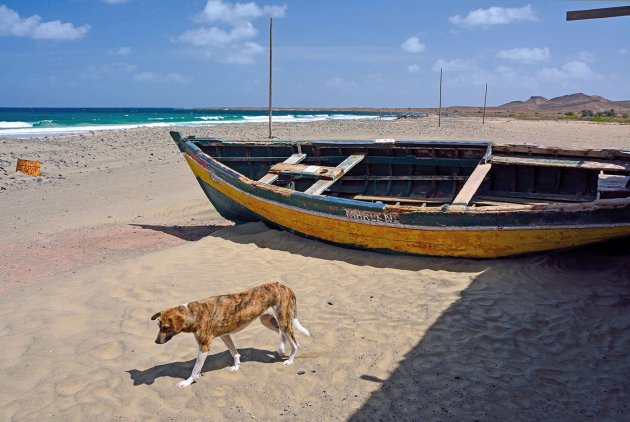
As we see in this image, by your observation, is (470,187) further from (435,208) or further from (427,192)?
(427,192)

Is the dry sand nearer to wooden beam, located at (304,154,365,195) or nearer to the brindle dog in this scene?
the brindle dog

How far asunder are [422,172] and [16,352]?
22.8 ft

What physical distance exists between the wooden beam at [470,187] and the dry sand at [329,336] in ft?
2.71

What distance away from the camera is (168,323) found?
12.2 ft

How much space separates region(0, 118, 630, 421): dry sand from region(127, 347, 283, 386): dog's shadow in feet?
0.07

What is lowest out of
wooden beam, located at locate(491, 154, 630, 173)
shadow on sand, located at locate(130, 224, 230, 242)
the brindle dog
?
shadow on sand, located at locate(130, 224, 230, 242)

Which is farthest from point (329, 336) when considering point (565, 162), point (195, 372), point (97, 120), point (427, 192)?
point (97, 120)

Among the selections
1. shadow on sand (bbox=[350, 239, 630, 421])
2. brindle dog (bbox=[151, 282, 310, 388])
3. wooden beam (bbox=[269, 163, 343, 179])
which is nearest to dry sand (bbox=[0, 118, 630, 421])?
shadow on sand (bbox=[350, 239, 630, 421])

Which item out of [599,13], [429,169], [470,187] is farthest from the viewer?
[429,169]

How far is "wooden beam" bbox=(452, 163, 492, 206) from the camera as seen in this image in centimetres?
672

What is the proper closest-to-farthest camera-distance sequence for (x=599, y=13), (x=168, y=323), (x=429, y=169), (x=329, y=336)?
(x=168, y=323), (x=329, y=336), (x=599, y=13), (x=429, y=169)

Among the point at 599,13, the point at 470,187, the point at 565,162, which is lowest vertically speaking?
the point at 470,187

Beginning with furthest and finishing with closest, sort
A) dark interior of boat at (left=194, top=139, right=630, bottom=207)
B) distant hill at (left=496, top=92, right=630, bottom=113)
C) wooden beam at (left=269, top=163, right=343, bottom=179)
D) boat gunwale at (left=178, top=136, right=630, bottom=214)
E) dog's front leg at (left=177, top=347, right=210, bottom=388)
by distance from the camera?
distant hill at (left=496, top=92, right=630, bottom=113) < wooden beam at (left=269, top=163, right=343, bottom=179) < dark interior of boat at (left=194, top=139, right=630, bottom=207) < boat gunwale at (left=178, top=136, right=630, bottom=214) < dog's front leg at (left=177, top=347, right=210, bottom=388)

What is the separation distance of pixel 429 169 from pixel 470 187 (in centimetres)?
216
